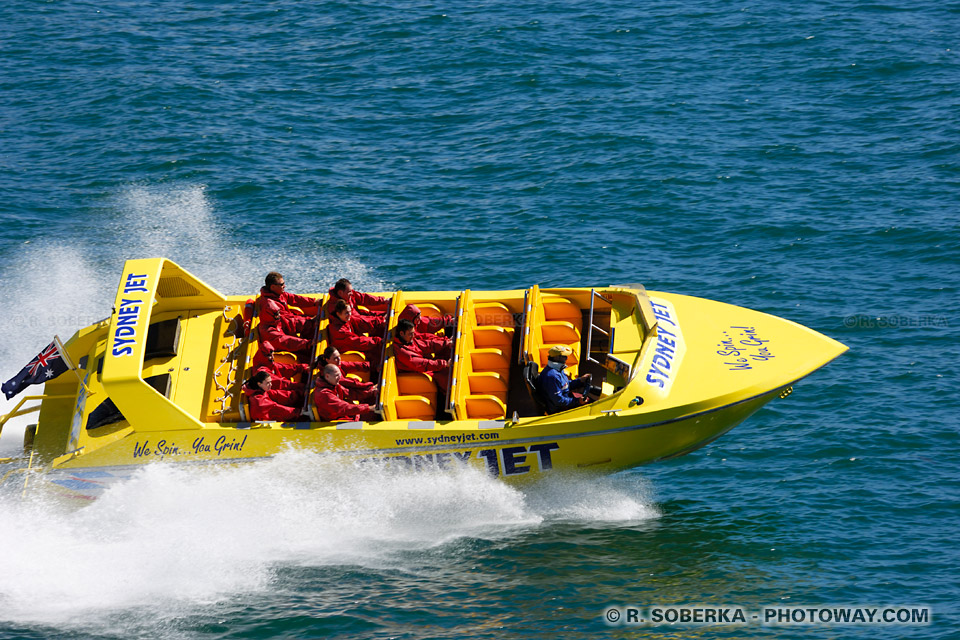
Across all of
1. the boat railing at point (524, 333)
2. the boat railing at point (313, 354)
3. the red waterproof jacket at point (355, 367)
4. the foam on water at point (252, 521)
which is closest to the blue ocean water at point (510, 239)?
the foam on water at point (252, 521)

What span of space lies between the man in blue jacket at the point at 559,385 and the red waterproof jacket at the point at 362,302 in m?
2.56

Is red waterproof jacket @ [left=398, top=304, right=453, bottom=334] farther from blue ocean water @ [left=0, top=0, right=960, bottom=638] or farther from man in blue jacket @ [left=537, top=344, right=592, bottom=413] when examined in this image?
blue ocean water @ [left=0, top=0, right=960, bottom=638]

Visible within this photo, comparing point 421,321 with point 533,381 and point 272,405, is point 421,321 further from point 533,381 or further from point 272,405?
point 272,405

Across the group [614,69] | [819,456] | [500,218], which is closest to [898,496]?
[819,456]

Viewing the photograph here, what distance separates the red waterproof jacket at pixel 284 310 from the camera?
13594 mm

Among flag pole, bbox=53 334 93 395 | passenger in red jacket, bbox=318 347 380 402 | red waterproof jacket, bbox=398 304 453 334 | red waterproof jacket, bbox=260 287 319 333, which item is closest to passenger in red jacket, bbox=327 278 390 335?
red waterproof jacket, bbox=398 304 453 334

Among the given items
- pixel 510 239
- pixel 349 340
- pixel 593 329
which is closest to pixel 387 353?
pixel 349 340

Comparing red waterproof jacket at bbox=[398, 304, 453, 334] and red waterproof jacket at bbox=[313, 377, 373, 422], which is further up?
red waterproof jacket at bbox=[398, 304, 453, 334]

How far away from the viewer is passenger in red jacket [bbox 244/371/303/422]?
12359mm

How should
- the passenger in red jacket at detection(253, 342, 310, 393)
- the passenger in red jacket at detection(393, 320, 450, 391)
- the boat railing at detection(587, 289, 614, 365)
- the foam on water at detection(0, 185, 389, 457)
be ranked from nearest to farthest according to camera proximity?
the passenger in red jacket at detection(393, 320, 450, 391) → the passenger in red jacket at detection(253, 342, 310, 393) → the boat railing at detection(587, 289, 614, 365) → the foam on water at detection(0, 185, 389, 457)

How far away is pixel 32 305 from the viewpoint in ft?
60.3

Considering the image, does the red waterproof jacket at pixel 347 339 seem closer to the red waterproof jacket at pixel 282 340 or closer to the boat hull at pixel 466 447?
the red waterproof jacket at pixel 282 340

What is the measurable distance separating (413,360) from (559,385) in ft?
6.34

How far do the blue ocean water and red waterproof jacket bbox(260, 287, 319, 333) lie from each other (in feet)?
7.43
